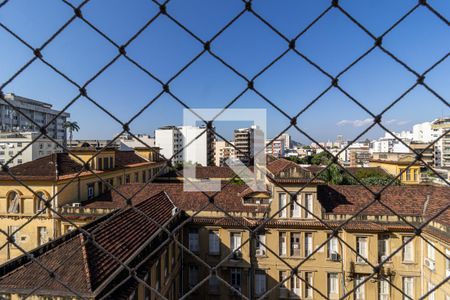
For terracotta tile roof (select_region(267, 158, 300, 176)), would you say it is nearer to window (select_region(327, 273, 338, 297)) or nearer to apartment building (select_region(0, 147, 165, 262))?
window (select_region(327, 273, 338, 297))

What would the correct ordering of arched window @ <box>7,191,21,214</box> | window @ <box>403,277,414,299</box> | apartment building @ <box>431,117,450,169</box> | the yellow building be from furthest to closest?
apartment building @ <box>431,117,450,169</box> < the yellow building < arched window @ <box>7,191,21,214</box> < window @ <box>403,277,414,299</box>

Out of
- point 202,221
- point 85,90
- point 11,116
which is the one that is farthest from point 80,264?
point 11,116

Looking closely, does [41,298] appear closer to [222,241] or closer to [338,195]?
[222,241]

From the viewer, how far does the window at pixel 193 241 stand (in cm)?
732

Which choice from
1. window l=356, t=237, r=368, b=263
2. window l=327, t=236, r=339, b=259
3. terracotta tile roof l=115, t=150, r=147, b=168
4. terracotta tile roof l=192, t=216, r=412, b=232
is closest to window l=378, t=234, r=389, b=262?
terracotta tile roof l=192, t=216, r=412, b=232

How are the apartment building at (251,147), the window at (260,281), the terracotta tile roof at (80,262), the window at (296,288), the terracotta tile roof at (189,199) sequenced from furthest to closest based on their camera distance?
the terracotta tile roof at (189,199)
the window at (260,281)
the window at (296,288)
the terracotta tile roof at (80,262)
the apartment building at (251,147)

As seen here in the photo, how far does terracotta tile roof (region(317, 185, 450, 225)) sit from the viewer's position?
6.77 m

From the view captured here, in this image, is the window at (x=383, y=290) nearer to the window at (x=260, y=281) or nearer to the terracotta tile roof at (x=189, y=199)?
the window at (x=260, y=281)

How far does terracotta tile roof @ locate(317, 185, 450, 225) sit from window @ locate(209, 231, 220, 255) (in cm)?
295

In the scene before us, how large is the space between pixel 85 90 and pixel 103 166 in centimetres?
1132

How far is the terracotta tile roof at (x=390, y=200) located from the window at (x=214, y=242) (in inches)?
116

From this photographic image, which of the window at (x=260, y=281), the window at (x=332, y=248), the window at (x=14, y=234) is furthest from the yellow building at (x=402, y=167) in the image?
the window at (x=14, y=234)

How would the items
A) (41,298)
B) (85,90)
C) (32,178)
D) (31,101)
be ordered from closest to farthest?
(85,90)
(41,298)
(32,178)
(31,101)

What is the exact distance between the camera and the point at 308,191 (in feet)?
23.4
